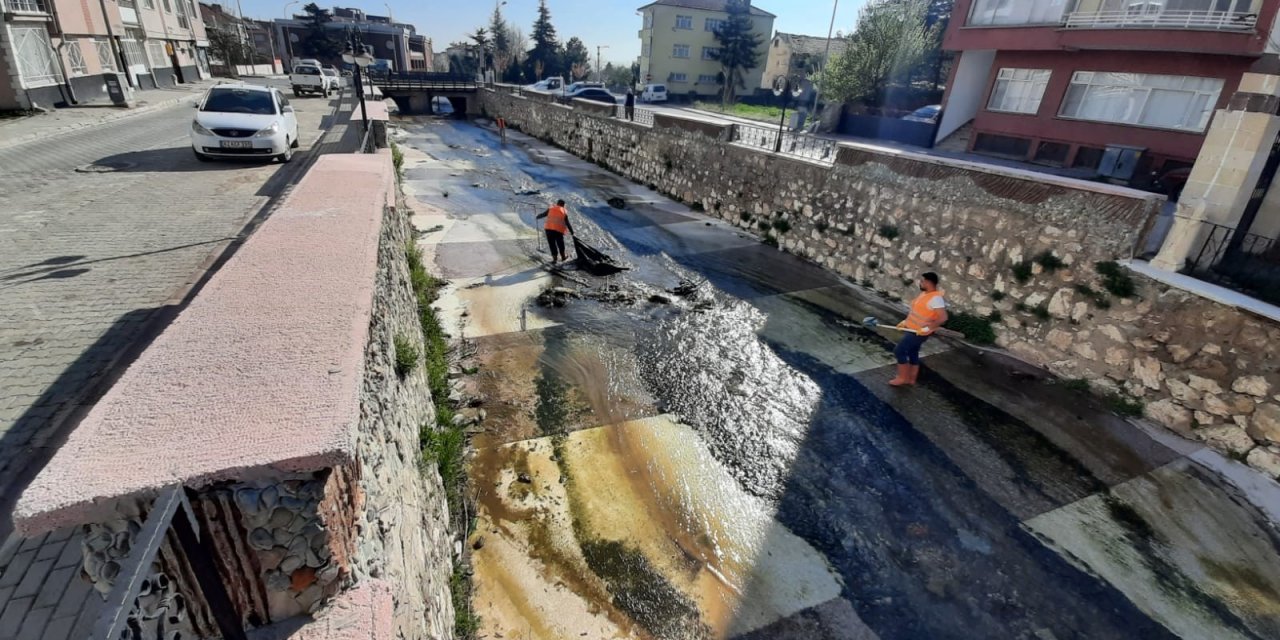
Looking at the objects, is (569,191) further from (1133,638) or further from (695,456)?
(1133,638)

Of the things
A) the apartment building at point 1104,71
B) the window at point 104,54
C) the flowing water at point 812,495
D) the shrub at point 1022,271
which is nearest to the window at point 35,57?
the window at point 104,54

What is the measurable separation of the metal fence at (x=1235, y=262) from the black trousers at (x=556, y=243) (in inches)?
366

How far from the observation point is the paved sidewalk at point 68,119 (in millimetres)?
15045

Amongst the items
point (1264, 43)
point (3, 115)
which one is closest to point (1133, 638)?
point (1264, 43)

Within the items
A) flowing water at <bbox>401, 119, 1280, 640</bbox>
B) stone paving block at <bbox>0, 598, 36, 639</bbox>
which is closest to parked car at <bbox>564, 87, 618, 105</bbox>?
flowing water at <bbox>401, 119, 1280, 640</bbox>

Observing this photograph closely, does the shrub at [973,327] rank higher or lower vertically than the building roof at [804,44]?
lower

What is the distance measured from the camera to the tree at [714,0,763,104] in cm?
4947

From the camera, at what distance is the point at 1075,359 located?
7.64 meters

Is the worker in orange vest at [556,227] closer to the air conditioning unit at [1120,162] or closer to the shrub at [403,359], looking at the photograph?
the shrub at [403,359]

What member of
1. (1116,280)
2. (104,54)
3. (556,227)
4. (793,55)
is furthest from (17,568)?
(793,55)

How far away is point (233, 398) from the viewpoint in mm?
2131

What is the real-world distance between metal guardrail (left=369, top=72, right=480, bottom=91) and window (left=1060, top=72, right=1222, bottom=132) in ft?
113

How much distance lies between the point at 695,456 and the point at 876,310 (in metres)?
5.52

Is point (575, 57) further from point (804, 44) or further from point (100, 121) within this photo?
point (100, 121)
